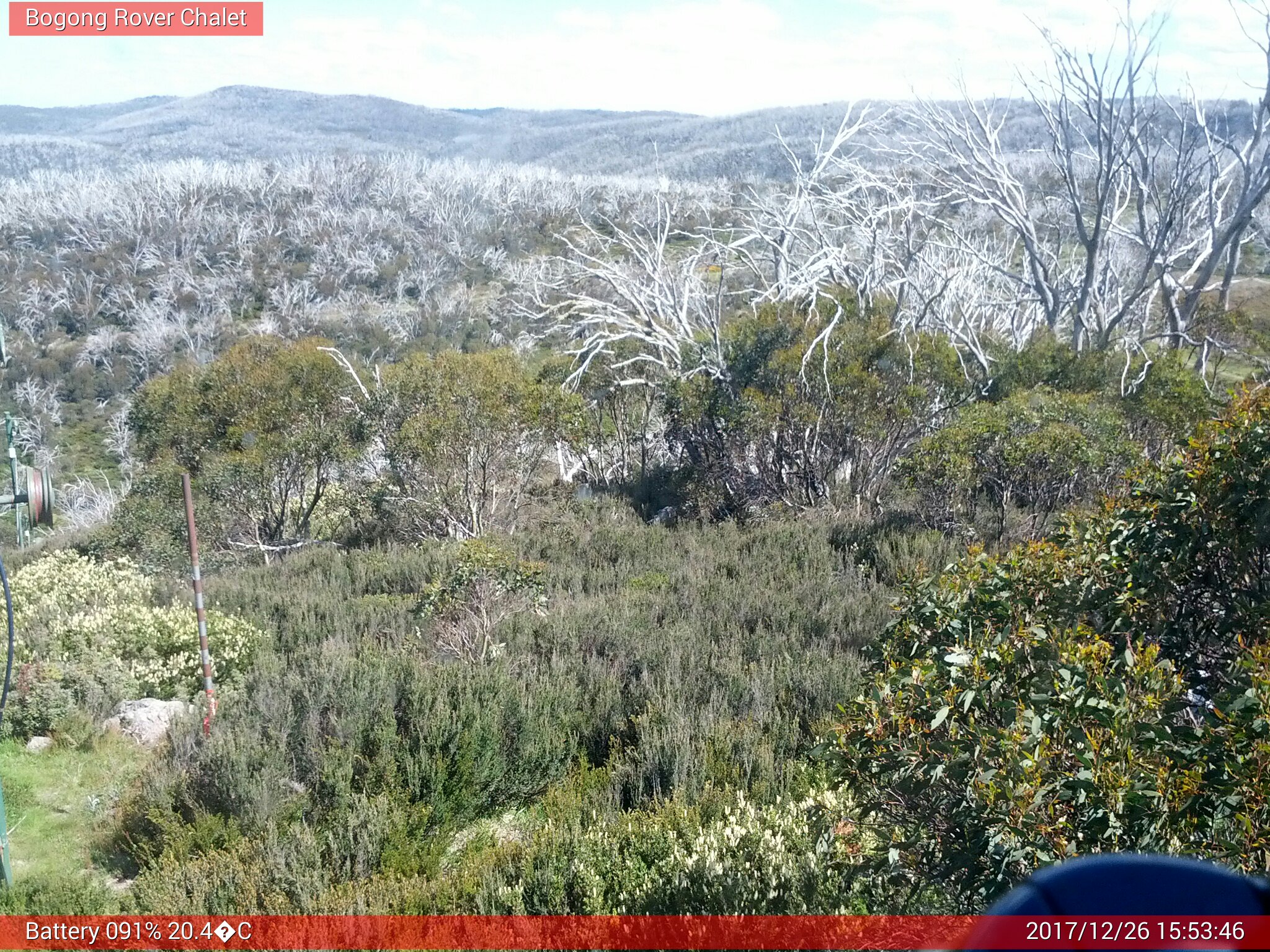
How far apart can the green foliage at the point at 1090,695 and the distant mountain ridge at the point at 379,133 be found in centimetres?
6092

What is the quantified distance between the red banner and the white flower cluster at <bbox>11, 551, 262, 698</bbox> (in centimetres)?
309

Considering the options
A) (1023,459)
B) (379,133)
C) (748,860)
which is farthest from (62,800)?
(379,133)

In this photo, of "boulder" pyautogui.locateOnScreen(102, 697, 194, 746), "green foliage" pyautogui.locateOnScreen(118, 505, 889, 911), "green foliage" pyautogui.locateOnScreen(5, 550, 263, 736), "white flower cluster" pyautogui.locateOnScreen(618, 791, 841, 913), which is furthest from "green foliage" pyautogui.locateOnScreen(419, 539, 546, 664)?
→ "white flower cluster" pyautogui.locateOnScreen(618, 791, 841, 913)

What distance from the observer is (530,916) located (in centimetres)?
362

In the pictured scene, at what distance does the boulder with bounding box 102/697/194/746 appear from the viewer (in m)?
6.23

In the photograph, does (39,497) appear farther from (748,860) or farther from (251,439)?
(251,439)

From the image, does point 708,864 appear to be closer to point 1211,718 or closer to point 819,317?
point 1211,718

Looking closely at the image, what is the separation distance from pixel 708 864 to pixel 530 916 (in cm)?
75

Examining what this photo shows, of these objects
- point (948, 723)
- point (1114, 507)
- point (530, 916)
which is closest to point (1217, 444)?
point (1114, 507)

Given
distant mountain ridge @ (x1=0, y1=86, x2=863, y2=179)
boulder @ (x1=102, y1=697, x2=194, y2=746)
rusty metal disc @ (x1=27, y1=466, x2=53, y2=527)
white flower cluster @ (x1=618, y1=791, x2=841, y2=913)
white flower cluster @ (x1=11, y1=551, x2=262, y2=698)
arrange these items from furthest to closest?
distant mountain ridge @ (x1=0, y1=86, x2=863, y2=179), white flower cluster @ (x1=11, y1=551, x2=262, y2=698), boulder @ (x1=102, y1=697, x2=194, y2=746), rusty metal disc @ (x1=27, y1=466, x2=53, y2=527), white flower cluster @ (x1=618, y1=791, x2=841, y2=913)

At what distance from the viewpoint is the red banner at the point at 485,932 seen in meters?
3.12

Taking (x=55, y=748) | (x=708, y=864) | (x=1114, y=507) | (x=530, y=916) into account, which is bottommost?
(x=55, y=748)

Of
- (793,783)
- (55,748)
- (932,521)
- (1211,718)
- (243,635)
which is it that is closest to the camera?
(1211,718)

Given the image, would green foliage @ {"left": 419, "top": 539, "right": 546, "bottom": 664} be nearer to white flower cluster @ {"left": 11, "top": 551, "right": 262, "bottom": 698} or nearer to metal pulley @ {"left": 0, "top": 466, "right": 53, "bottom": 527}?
white flower cluster @ {"left": 11, "top": 551, "right": 262, "bottom": 698}
